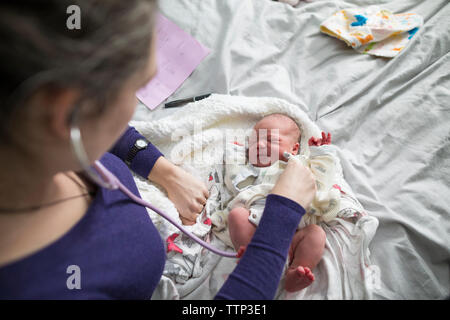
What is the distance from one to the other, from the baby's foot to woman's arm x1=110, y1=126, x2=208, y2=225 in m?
0.36

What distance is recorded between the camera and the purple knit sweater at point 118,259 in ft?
1.82

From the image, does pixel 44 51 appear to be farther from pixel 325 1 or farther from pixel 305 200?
pixel 325 1

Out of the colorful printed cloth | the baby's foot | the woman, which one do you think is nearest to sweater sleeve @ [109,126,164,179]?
the woman

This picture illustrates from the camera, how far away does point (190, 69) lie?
4.59 feet

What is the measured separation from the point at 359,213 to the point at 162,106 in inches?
34.9

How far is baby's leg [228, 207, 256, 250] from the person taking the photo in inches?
35.9

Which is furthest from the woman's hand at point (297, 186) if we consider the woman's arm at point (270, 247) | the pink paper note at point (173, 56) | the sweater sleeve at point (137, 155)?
the pink paper note at point (173, 56)

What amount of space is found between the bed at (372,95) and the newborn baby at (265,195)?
0.37 feet

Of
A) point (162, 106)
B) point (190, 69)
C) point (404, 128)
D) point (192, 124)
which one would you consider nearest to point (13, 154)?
point (192, 124)

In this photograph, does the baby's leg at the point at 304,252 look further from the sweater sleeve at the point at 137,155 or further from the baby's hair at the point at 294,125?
the sweater sleeve at the point at 137,155

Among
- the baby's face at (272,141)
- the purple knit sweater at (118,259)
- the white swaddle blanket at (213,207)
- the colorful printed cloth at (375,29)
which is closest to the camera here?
the purple knit sweater at (118,259)

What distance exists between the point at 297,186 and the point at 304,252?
0.72ft

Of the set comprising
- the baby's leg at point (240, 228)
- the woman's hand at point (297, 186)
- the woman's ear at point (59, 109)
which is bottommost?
the baby's leg at point (240, 228)

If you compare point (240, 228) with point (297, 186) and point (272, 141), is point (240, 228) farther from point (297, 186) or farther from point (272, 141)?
point (272, 141)
